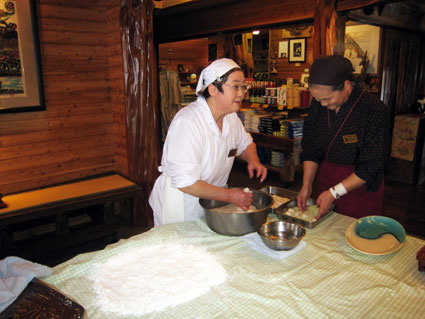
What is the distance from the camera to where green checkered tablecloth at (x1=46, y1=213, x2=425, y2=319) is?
1.23 m

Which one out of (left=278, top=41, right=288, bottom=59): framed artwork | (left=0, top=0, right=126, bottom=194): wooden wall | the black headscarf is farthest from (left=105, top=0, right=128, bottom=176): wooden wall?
(left=278, top=41, right=288, bottom=59): framed artwork

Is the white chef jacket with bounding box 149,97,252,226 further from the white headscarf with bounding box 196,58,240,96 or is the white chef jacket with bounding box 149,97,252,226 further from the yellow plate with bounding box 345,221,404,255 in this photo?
the yellow plate with bounding box 345,221,404,255

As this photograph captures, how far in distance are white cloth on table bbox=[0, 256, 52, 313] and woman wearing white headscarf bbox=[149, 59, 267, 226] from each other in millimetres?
769

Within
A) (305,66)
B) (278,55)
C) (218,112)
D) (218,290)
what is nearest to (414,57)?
(305,66)

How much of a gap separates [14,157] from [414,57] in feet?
21.3

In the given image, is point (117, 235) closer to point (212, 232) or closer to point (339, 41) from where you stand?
point (212, 232)

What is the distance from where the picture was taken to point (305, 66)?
672 cm

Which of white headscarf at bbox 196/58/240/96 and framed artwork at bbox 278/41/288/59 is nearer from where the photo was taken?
white headscarf at bbox 196/58/240/96

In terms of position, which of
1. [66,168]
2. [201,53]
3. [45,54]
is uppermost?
[201,53]

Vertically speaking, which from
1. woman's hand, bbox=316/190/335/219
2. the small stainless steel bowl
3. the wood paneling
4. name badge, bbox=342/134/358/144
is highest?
the wood paneling

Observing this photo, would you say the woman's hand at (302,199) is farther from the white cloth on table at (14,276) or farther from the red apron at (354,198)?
the white cloth on table at (14,276)

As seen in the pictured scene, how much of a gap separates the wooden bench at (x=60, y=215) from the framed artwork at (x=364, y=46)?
4383mm

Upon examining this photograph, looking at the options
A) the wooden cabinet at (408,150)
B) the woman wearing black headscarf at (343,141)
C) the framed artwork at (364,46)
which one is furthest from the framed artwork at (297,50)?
the woman wearing black headscarf at (343,141)

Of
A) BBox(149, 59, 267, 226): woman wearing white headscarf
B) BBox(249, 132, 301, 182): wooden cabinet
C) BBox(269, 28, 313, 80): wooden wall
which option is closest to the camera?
BBox(149, 59, 267, 226): woman wearing white headscarf
